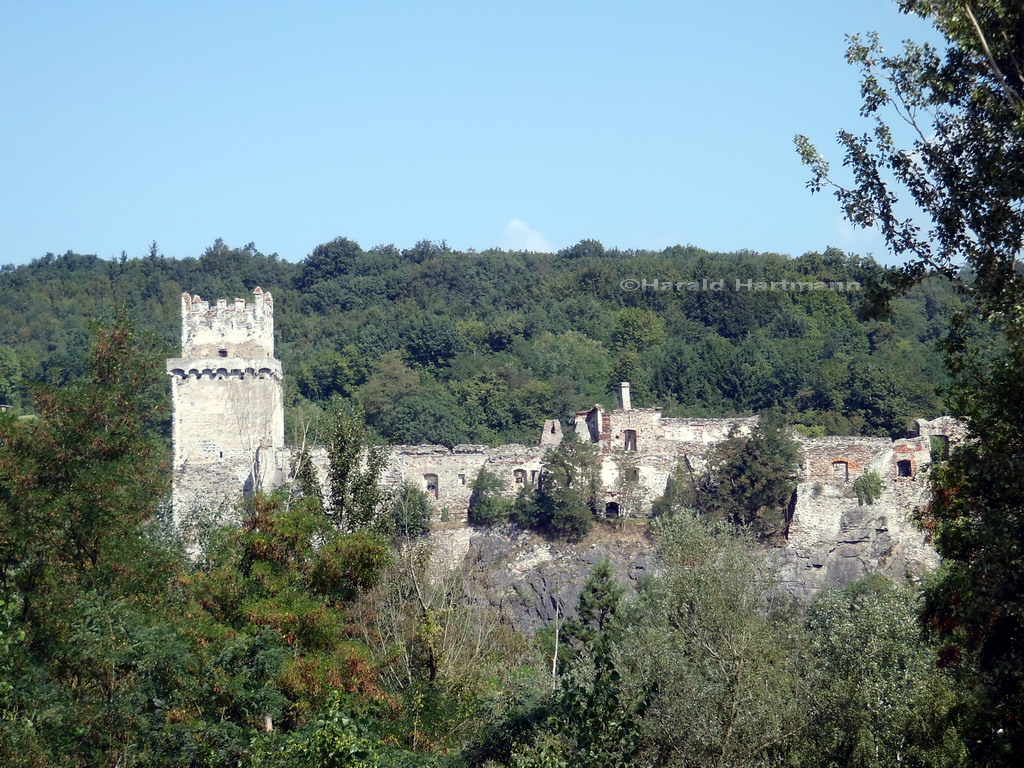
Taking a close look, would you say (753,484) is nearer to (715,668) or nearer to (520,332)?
(715,668)

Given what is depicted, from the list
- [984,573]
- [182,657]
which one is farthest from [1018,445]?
[182,657]

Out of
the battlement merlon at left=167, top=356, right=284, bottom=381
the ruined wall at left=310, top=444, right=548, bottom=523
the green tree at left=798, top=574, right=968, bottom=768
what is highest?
the battlement merlon at left=167, top=356, right=284, bottom=381

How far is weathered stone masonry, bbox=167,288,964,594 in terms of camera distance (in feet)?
144

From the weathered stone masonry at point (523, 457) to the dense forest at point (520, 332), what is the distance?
5.72m

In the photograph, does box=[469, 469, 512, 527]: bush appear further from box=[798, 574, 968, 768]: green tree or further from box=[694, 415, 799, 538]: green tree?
box=[798, 574, 968, 768]: green tree

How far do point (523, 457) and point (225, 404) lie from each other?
8.99 m

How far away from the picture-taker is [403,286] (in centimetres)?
9412

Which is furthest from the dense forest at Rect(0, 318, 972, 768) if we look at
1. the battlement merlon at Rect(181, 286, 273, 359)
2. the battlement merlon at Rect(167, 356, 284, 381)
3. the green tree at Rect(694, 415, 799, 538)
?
the battlement merlon at Rect(181, 286, 273, 359)

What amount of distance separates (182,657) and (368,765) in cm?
506

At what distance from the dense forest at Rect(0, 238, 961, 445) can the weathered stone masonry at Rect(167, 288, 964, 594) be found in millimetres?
5721

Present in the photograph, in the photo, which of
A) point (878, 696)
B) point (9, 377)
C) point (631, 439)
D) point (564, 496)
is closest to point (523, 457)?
point (631, 439)

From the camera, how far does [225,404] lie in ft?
155

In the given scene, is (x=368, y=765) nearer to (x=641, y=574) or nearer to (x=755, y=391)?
(x=641, y=574)

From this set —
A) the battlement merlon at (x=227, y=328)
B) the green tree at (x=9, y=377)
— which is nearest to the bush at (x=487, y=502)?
the battlement merlon at (x=227, y=328)
